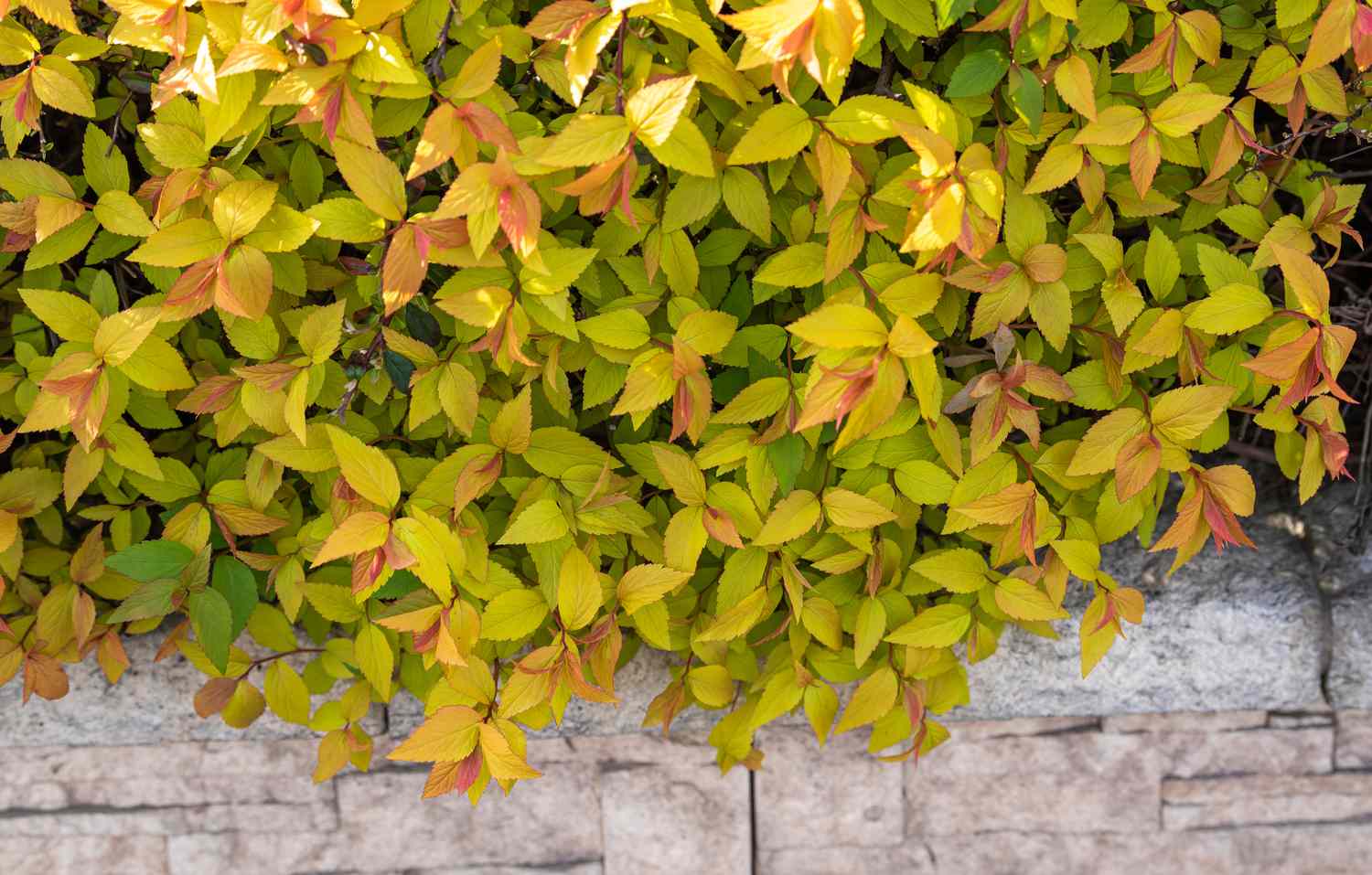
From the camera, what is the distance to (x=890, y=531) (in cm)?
154

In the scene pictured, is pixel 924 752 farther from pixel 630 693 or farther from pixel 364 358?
pixel 364 358

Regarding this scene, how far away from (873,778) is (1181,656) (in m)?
0.55

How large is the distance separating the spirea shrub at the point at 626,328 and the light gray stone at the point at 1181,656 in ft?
0.65

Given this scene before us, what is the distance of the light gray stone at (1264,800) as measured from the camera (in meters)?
1.87

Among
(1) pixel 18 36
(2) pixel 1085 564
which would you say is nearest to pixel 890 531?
(2) pixel 1085 564

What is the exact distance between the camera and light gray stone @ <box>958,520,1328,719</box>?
1.76 meters

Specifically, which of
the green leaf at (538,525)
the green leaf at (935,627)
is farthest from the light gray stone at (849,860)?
the green leaf at (538,525)

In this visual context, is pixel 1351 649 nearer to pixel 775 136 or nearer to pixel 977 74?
pixel 977 74

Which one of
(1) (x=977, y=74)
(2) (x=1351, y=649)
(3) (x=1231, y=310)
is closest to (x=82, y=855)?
(1) (x=977, y=74)

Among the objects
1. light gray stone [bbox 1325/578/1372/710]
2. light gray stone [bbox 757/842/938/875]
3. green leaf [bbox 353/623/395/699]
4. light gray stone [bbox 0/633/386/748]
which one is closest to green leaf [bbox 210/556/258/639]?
green leaf [bbox 353/623/395/699]

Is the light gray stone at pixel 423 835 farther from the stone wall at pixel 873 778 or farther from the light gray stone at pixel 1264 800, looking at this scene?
the light gray stone at pixel 1264 800

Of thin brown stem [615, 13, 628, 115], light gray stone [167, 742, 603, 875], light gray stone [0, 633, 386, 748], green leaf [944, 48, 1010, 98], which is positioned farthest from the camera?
light gray stone [167, 742, 603, 875]

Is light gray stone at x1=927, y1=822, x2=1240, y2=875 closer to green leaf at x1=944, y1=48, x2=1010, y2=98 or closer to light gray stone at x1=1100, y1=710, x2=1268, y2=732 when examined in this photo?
light gray stone at x1=1100, y1=710, x2=1268, y2=732

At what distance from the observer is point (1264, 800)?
6.18 ft
